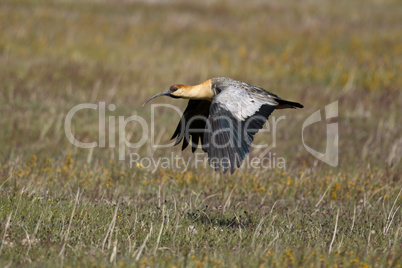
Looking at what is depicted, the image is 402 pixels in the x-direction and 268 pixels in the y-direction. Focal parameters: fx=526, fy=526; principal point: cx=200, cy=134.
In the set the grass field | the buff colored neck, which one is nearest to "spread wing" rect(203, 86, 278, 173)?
the buff colored neck

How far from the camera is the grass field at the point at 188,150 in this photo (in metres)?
4.35

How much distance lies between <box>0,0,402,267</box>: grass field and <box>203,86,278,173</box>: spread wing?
645 mm

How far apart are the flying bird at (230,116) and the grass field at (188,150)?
2.18 feet

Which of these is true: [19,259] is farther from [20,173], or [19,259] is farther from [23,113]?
[23,113]

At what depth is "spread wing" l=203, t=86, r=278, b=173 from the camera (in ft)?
15.8

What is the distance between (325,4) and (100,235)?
2248 cm

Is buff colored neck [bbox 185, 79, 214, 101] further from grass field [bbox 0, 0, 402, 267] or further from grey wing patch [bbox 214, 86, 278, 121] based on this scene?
grass field [bbox 0, 0, 402, 267]

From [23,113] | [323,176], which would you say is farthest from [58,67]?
[323,176]

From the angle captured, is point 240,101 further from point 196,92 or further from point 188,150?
point 188,150

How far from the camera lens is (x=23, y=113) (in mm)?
9758

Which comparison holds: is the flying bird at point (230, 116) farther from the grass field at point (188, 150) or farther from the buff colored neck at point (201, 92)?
the grass field at point (188, 150)

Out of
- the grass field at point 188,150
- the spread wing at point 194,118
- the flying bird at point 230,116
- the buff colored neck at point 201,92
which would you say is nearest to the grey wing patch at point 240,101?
the flying bird at point 230,116

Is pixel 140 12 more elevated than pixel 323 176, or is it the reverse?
pixel 140 12

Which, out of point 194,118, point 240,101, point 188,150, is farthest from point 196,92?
point 188,150
